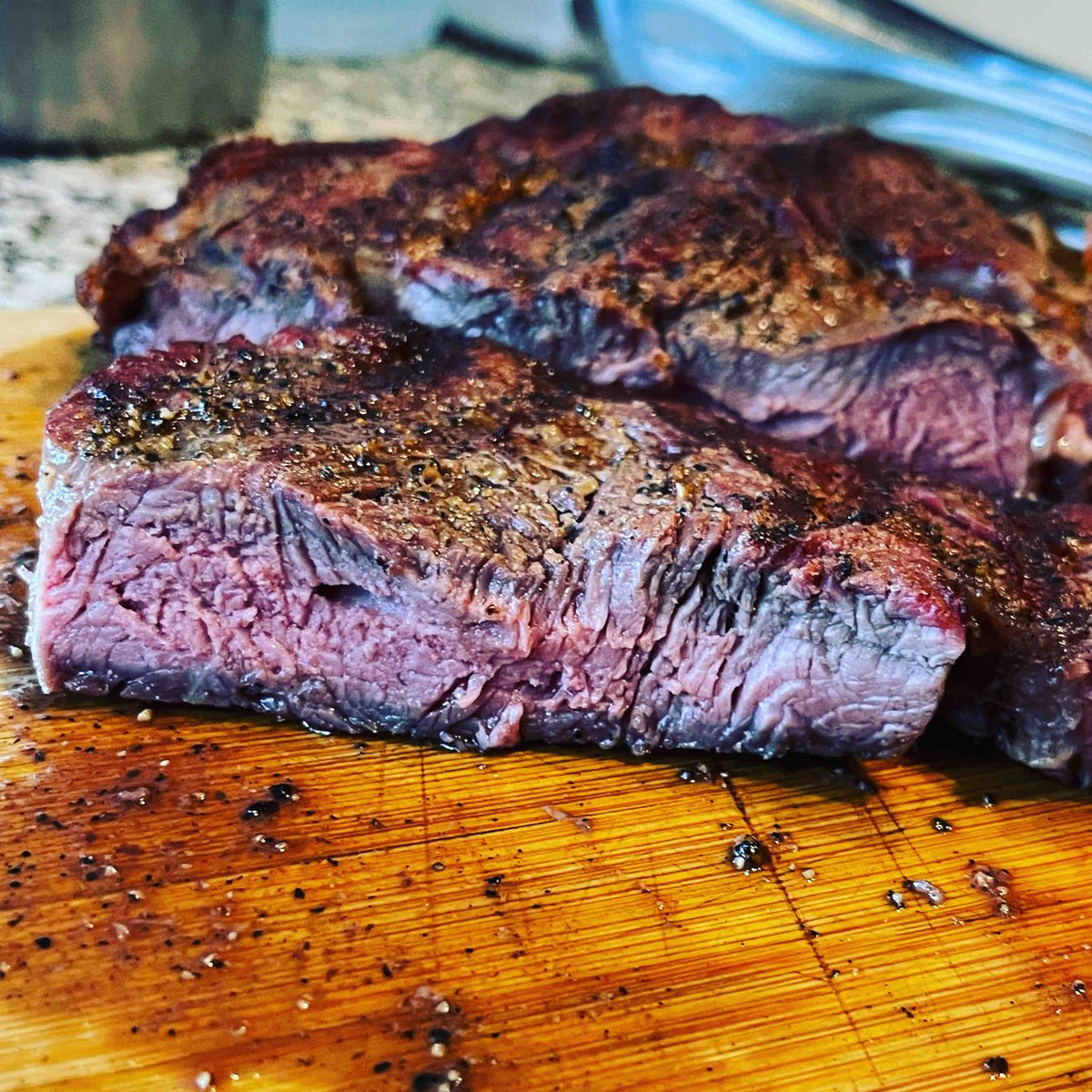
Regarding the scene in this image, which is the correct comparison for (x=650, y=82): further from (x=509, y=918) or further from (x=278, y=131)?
(x=509, y=918)

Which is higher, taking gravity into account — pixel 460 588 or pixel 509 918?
pixel 460 588

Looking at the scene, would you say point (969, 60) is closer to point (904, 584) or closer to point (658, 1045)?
point (904, 584)

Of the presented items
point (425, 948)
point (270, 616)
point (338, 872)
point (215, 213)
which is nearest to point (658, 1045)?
point (425, 948)

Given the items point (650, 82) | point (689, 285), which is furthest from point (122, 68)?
point (689, 285)

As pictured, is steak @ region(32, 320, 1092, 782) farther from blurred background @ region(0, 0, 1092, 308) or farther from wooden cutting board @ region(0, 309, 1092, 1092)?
blurred background @ region(0, 0, 1092, 308)

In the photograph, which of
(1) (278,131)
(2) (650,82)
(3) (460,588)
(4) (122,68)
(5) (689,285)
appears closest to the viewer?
(3) (460,588)

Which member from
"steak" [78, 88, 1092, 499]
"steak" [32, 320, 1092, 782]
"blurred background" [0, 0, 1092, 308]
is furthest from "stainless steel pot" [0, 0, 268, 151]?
"steak" [32, 320, 1092, 782]
